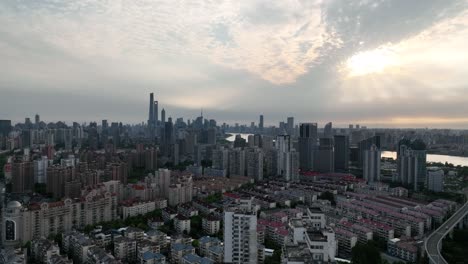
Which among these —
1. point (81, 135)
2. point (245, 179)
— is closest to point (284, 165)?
point (245, 179)

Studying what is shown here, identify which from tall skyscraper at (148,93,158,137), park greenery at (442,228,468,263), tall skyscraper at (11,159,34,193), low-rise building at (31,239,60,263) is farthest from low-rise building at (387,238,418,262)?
tall skyscraper at (148,93,158,137)

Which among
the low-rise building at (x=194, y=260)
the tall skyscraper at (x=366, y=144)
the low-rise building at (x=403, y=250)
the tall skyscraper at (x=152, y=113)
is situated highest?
the tall skyscraper at (x=152, y=113)

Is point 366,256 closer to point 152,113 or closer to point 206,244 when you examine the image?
point 206,244

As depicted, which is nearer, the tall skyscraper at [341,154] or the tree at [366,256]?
the tree at [366,256]

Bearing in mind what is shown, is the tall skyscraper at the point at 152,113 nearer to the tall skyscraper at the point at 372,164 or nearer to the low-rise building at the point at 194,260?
the tall skyscraper at the point at 372,164

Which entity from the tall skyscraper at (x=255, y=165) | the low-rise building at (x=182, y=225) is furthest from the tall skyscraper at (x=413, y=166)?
the low-rise building at (x=182, y=225)

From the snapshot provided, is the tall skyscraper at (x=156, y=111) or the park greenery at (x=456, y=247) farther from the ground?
the tall skyscraper at (x=156, y=111)

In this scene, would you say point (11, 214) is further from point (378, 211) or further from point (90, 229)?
point (378, 211)
